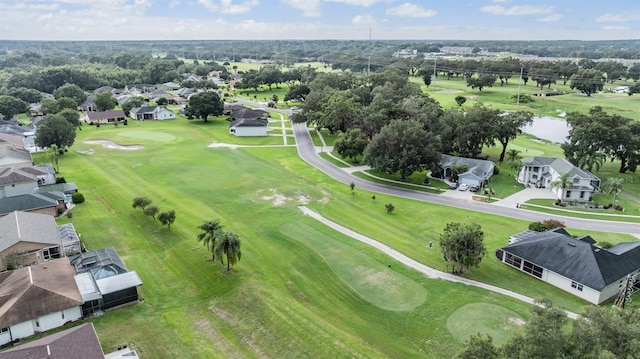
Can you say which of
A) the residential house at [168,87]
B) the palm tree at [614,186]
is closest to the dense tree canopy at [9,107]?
the residential house at [168,87]

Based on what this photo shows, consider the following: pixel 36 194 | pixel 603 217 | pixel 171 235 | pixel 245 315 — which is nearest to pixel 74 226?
pixel 36 194

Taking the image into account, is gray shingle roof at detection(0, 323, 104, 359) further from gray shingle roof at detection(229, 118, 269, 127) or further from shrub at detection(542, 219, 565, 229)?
gray shingle roof at detection(229, 118, 269, 127)

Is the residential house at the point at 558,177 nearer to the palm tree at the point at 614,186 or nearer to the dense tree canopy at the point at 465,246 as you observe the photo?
the palm tree at the point at 614,186

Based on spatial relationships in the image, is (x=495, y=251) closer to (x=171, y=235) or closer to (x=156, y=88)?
(x=171, y=235)

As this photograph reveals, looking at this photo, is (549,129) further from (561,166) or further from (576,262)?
(576,262)

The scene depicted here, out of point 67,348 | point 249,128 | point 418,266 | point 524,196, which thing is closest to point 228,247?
point 67,348

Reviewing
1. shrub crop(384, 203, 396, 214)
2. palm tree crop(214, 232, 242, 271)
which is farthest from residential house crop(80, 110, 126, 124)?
palm tree crop(214, 232, 242, 271)
